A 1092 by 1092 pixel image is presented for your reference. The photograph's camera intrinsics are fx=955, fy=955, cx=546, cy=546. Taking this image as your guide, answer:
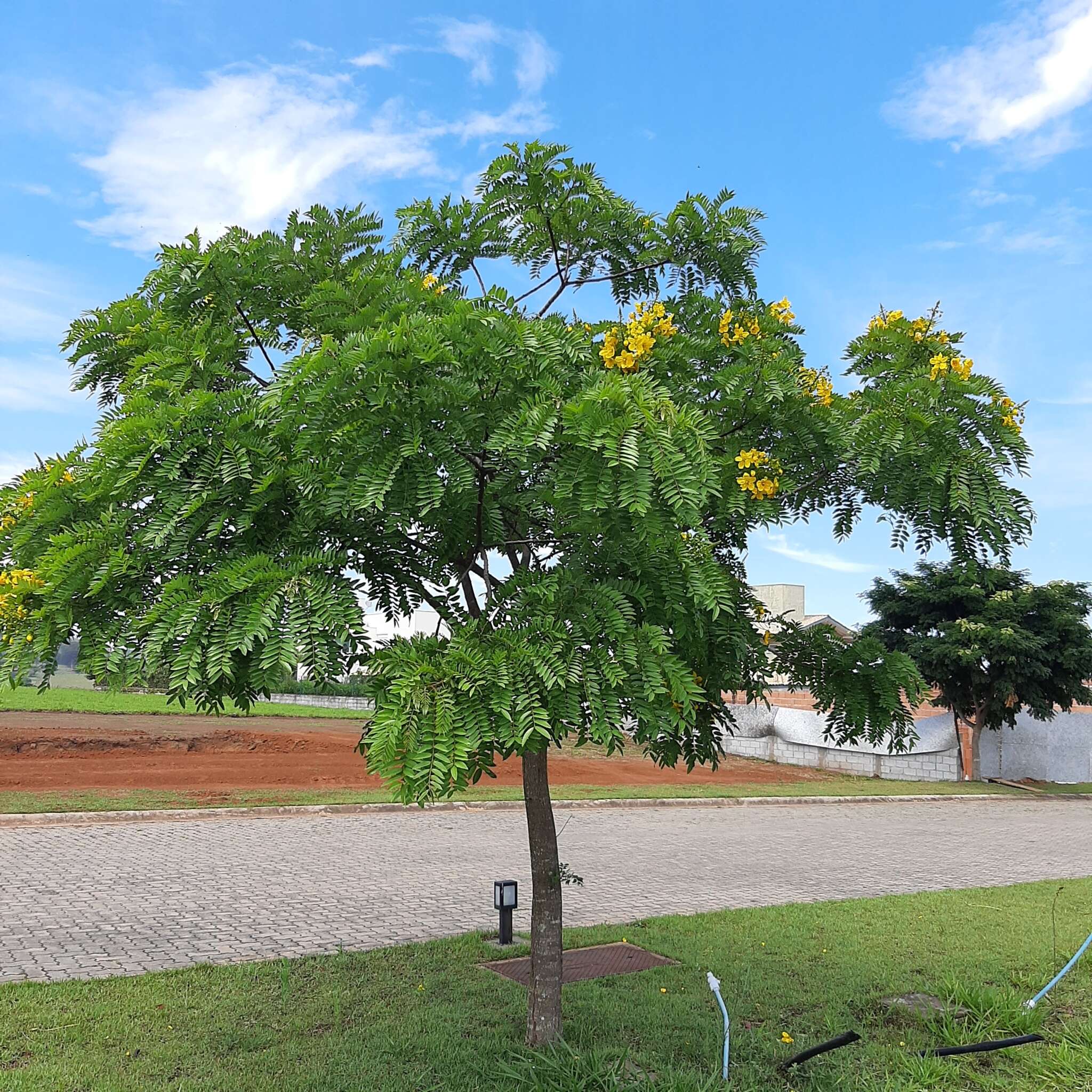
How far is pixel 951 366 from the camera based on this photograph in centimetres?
441

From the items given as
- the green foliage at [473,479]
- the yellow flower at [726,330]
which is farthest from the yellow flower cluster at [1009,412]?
the yellow flower at [726,330]

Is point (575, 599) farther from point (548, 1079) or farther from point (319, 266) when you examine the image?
point (548, 1079)

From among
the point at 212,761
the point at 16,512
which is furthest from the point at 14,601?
the point at 212,761

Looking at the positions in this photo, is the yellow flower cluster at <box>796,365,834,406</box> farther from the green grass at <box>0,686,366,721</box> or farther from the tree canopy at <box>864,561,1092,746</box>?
the green grass at <box>0,686,366,721</box>

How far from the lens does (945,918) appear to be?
30.5ft

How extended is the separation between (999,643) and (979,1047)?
19.7m

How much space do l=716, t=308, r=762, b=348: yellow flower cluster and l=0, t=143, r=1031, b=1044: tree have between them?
1 centimetres

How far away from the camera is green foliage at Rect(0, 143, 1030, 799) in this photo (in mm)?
3346

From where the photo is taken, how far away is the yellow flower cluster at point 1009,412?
164 inches

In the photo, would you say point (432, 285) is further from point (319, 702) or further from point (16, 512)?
point (319, 702)

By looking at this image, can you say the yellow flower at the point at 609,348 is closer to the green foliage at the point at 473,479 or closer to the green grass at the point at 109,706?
the green foliage at the point at 473,479

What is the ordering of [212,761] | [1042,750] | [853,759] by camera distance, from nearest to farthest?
[212,761], [853,759], [1042,750]

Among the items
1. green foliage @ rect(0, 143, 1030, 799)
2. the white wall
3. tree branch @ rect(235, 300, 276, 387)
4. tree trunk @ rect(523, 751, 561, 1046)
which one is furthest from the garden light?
the white wall

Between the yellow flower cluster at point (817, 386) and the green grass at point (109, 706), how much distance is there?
84.9 ft
